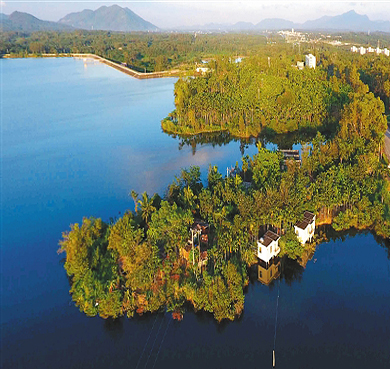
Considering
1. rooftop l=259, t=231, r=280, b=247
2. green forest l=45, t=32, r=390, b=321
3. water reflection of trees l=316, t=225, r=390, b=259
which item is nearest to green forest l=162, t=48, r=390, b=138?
green forest l=45, t=32, r=390, b=321

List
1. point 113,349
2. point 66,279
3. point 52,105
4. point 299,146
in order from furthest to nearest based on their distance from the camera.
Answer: point 52,105 < point 299,146 < point 66,279 < point 113,349

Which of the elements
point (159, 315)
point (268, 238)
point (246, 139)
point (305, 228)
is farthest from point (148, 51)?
point (159, 315)

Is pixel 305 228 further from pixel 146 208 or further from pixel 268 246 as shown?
pixel 146 208

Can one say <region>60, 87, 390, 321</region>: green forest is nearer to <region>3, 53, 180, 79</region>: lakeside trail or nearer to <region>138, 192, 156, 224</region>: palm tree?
<region>138, 192, 156, 224</region>: palm tree

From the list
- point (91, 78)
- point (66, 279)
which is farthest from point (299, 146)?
point (91, 78)

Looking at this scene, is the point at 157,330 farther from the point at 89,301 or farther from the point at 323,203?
the point at 323,203
